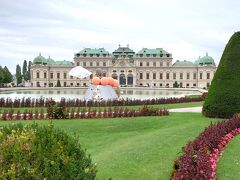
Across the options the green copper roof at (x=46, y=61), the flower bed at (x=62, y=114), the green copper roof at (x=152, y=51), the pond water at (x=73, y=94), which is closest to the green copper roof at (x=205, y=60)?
the green copper roof at (x=152, y=51)

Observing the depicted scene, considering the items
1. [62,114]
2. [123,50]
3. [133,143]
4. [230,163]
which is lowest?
[230,163]

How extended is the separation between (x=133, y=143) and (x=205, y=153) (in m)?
3.89

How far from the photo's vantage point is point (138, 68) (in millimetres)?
107188

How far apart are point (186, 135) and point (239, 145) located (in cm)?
178

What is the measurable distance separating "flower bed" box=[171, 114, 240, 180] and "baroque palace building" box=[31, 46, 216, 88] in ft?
302

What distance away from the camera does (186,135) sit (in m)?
12.6

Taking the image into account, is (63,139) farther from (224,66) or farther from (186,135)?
(224,66)

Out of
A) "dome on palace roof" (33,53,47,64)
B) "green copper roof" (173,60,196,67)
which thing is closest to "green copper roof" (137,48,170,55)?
"green copper roof" (173,60,196,67)

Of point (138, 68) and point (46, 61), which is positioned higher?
point (46, 61)

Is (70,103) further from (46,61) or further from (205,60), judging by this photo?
(205,60)

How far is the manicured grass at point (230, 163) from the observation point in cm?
824

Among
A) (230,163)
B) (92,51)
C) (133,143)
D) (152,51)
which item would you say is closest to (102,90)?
(133,143)

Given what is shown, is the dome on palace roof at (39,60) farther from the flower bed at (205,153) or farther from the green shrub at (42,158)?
the green shrub at (42,158)

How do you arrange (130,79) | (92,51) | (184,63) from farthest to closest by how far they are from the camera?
(92,51)
(184,63)
(130,79)
